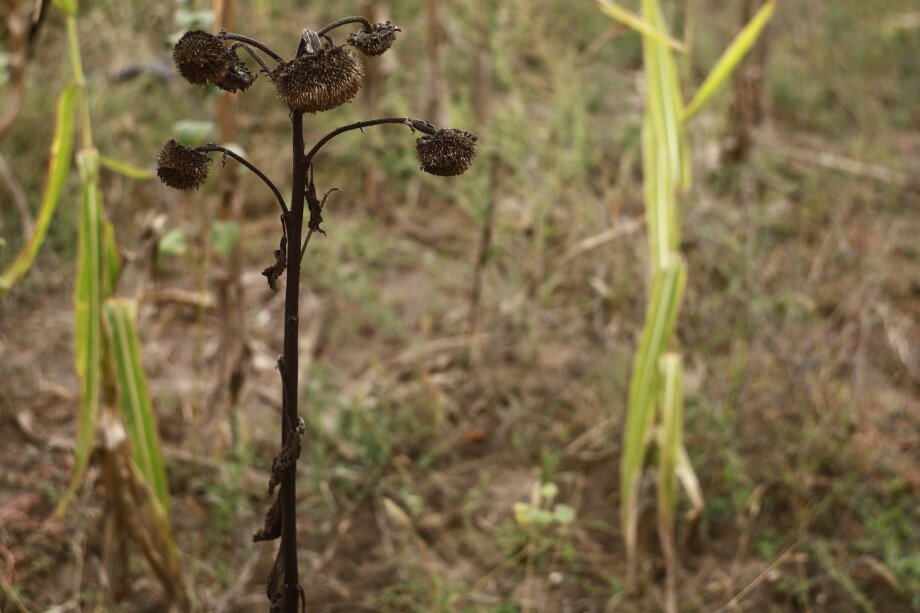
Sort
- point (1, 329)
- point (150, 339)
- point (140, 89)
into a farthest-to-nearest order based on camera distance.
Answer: point (140, 89)
point (150, 339)
point (1, 329)

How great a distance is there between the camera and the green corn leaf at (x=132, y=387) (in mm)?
1460

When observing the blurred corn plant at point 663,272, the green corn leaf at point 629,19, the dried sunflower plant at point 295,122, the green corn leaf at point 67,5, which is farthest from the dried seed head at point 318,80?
the blurred corn plant at point 663,272

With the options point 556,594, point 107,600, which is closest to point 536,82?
point 556,594

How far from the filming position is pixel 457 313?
9.52 feet

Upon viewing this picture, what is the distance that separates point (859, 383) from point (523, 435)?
887mm

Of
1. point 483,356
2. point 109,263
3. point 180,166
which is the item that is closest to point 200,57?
point 180,166

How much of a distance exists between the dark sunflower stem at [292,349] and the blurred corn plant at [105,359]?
567mm

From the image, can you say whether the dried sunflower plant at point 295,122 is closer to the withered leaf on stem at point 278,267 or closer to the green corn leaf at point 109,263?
the withered leaf on stem at point 278,267

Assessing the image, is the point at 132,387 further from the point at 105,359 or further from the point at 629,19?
the point at 629,19

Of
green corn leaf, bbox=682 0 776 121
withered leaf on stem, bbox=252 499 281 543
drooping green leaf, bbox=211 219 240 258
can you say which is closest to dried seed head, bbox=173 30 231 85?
withered leaf on stem, bbox=252 499 281 543

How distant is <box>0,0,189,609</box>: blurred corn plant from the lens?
4.73 feet

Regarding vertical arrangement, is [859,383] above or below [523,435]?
above

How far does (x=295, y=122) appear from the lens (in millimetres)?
813

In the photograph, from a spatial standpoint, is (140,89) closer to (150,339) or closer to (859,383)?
(150,339)
